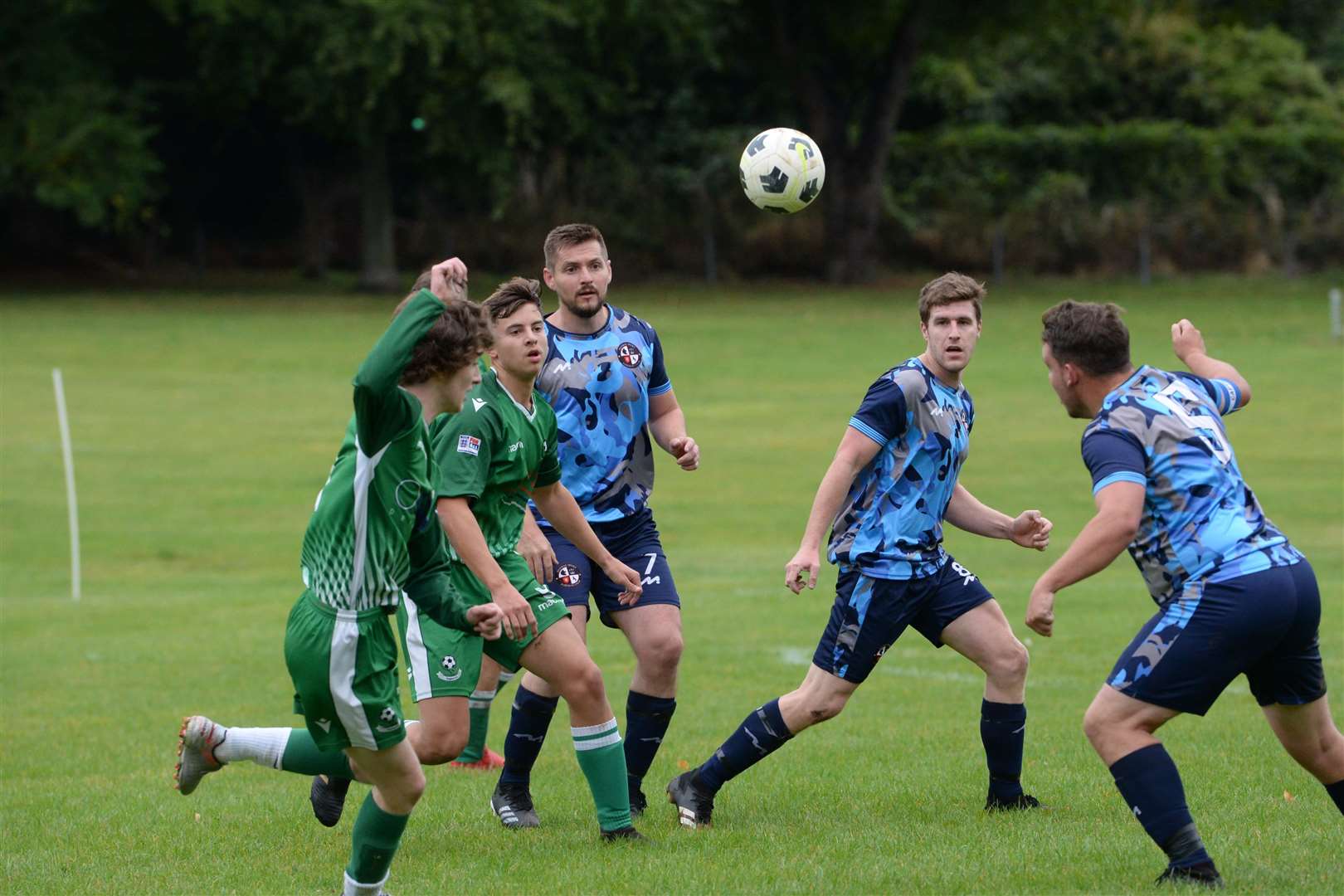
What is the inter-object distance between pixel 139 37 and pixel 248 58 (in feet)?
15.1

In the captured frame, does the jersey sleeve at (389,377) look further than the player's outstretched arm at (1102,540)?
No

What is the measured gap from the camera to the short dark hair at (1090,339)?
5.49 m

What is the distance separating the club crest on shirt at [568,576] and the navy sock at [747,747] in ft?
2.97

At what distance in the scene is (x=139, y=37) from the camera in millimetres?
39906

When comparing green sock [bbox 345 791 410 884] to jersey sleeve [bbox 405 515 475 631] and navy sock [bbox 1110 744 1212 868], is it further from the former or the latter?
navy sock [bbox 1110 744 1212 868]

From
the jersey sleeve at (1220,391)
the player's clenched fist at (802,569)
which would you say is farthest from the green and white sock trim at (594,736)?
the jersey sleeve at (1220,391)

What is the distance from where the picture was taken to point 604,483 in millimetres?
7047

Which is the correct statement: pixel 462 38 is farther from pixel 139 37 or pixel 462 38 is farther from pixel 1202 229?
pixel 1202 229

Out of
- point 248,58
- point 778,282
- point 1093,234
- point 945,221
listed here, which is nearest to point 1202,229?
point 1093,234

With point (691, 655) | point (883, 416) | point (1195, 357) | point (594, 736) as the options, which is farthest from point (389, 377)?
point (691, 655)

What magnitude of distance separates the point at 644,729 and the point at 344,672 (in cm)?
210

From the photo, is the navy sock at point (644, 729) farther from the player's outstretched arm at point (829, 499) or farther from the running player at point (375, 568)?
the running player at point (375, 568)

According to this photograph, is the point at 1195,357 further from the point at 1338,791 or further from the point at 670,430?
the point at 670,430

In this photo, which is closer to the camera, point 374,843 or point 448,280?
point 374,843
